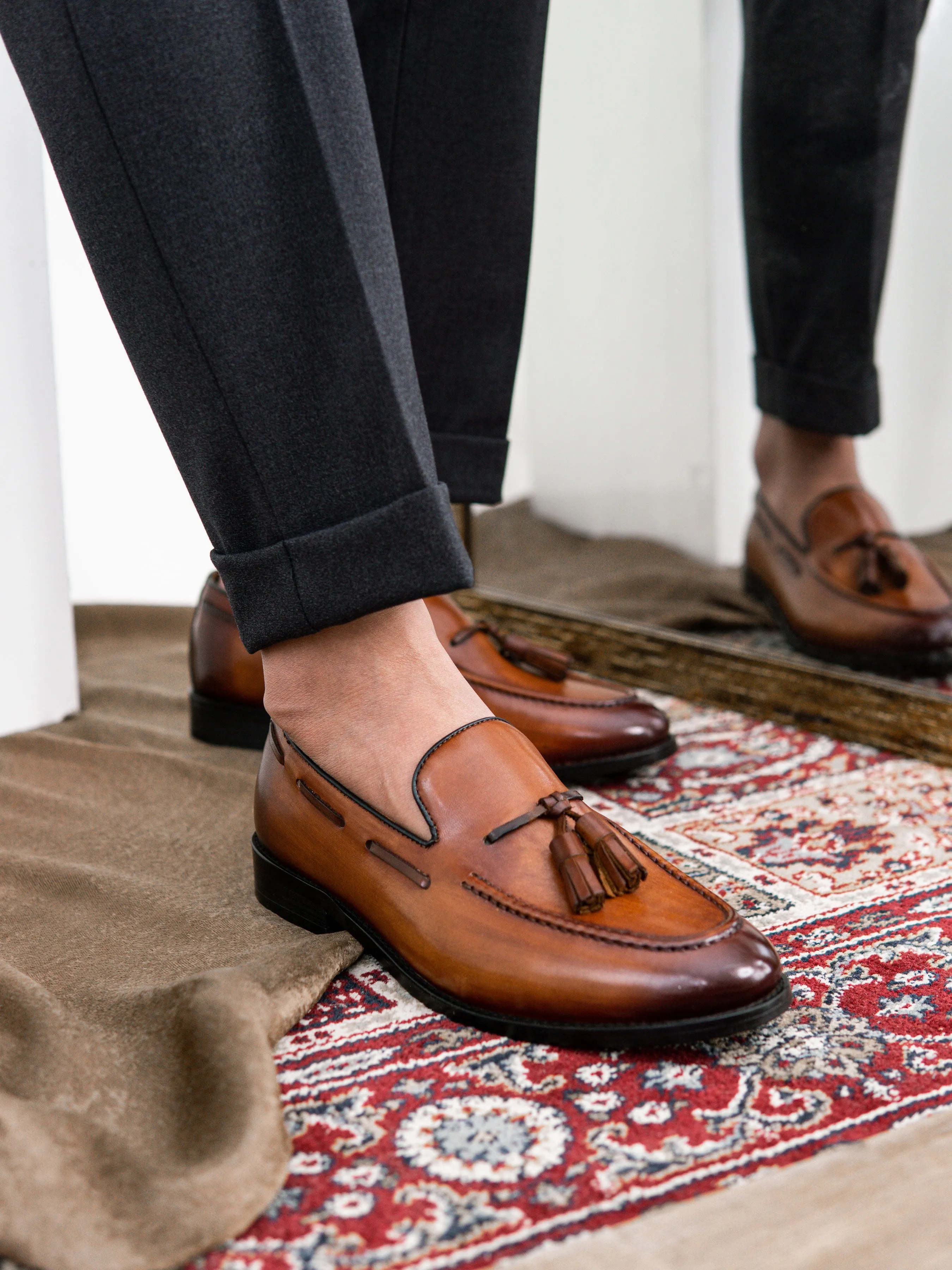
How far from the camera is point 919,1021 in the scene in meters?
0.55

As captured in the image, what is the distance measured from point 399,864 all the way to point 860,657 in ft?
2.00

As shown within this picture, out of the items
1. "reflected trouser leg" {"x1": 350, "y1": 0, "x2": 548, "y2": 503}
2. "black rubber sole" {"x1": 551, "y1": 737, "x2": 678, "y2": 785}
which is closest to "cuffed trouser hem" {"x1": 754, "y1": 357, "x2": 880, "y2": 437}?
"reflected trouser leg" {"x1": 350, "y1": 0, "x2": 548, "y2": 503}

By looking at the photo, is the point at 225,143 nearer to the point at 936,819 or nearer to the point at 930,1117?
the point at 930,1117

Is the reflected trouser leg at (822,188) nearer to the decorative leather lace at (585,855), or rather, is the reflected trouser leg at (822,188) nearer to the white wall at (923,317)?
the white wall at (923,317)

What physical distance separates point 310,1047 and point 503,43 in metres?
0.74

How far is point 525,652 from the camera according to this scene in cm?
90

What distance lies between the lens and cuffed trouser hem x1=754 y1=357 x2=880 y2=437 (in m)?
1.05

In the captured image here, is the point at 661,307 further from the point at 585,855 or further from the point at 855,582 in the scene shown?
the point at 585,855

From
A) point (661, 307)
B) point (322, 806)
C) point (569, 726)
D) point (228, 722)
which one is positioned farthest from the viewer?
point (661, 307)

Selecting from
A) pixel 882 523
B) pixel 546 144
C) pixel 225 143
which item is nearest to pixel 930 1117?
pixel 225 143

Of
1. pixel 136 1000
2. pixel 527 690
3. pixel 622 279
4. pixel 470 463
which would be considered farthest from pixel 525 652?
pixel 622 279

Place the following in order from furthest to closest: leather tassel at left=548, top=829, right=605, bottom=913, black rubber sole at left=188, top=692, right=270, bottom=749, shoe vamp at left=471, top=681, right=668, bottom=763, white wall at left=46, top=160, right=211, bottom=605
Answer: white wall at left=46, top=160, right=211, bottom=605 < black rubber sole at left=188, top=692, right=270, bottom=749 < shoe vamp at left=471, top=681, right=668, bottom=763 < leather tassel at left=548, top=829, right=605, bottom=913

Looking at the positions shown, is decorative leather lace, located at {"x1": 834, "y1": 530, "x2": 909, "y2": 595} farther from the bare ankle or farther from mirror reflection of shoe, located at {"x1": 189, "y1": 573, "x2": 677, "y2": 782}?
mirror reflection of shoe, located at {"x1": 189, "y1": 573, "x2": 677, "y2": 782}

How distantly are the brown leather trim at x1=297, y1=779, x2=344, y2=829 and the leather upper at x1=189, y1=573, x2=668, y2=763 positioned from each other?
8.7 inches
